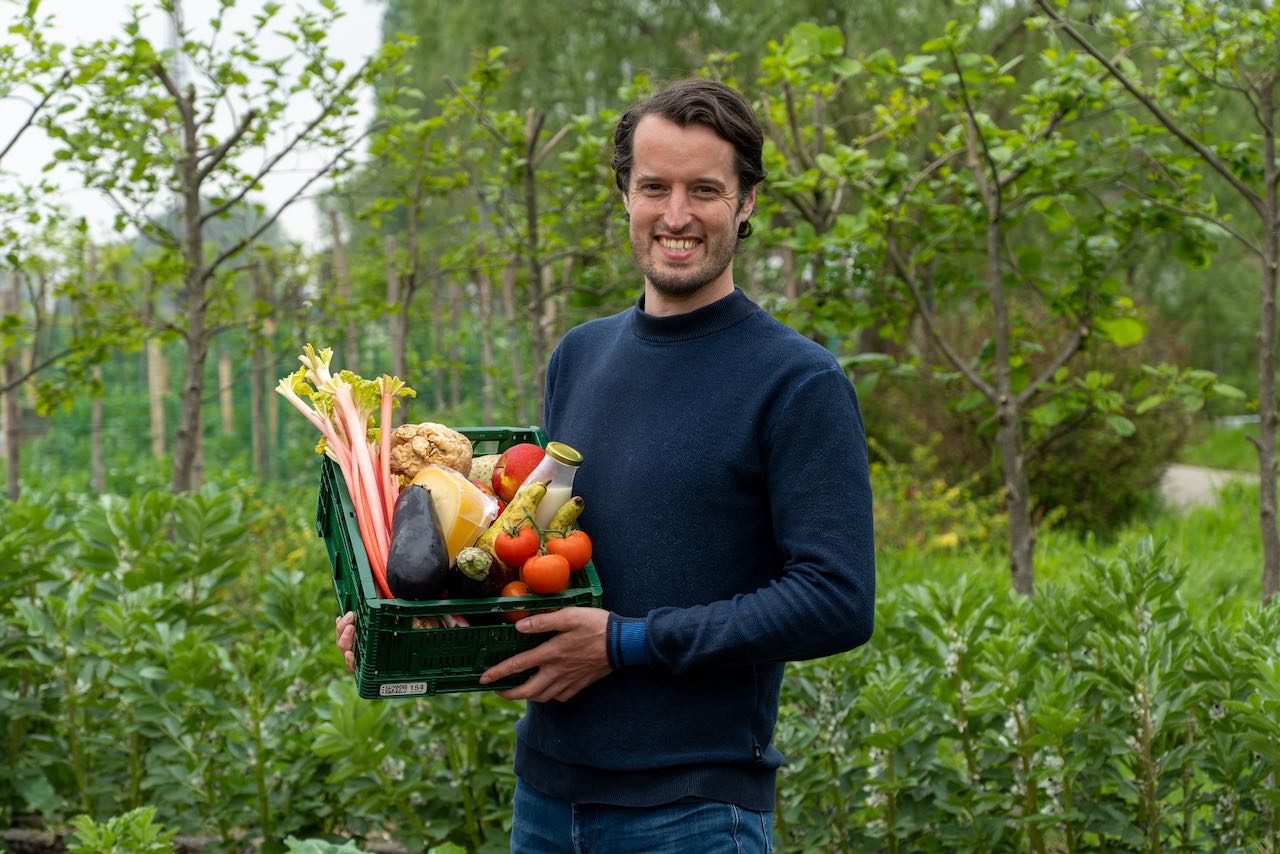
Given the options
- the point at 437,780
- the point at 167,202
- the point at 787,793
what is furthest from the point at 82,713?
the point at 167,202

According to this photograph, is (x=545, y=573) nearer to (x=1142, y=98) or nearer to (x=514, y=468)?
(x=514, y=468)

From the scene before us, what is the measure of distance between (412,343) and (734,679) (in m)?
13.6

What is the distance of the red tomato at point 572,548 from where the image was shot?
1.92 m

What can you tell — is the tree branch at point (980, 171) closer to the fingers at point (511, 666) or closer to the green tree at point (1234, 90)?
the green tree at point (1234, 90)

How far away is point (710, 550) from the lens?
6.63ft

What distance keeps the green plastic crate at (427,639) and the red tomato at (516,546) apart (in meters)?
0.06

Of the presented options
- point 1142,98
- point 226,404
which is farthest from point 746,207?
point 226,404

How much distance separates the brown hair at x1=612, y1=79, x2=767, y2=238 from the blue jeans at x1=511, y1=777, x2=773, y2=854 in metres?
0.98

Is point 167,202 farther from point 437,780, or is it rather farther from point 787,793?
point 787,793

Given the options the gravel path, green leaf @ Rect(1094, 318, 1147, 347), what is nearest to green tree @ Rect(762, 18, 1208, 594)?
green leaf @ Rect(1094, 318, 1147, 347)

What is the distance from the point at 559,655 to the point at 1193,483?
1167 centimetres

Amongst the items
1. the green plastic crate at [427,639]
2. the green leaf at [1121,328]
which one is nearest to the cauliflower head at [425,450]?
the green plastic crate at [427,639]

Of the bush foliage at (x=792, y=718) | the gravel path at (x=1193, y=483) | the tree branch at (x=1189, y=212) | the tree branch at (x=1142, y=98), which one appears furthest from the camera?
the gravel path at (x=1193, y=483)

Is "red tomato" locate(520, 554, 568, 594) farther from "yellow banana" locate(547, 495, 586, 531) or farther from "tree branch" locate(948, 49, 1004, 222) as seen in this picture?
"tree branch" locate(948, 49, 1004, 222)
